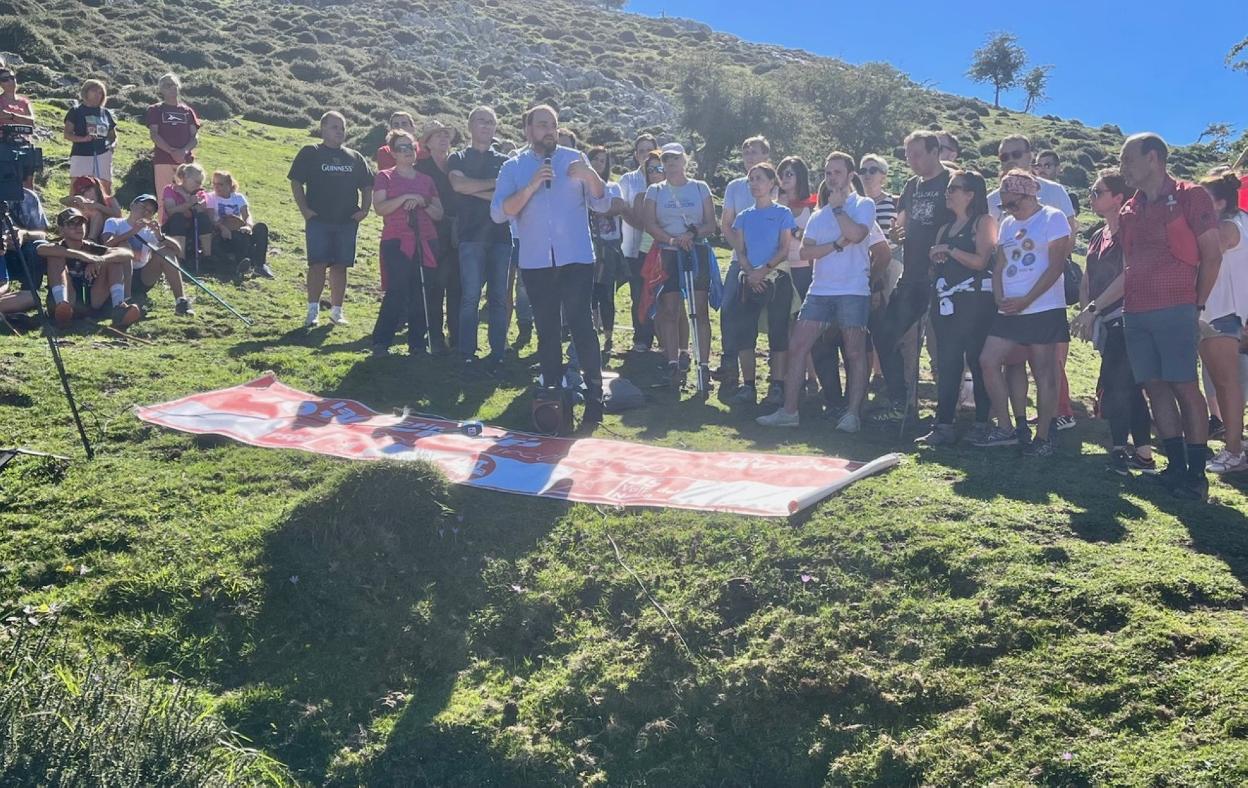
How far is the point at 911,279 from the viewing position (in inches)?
319

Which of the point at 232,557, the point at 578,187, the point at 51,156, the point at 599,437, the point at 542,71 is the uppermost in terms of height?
the point at 542,71

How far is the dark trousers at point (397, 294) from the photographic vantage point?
30.7 feet

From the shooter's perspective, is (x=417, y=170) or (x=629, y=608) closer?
(x=629, y=608)

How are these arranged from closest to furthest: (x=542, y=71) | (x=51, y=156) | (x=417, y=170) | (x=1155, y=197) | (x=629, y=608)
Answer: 1. (x=629, y=608)
2. (x=1155, y=197)
3. (x=417, y=170)
4. (x=51, y=156)
5. (x=542, y=71)

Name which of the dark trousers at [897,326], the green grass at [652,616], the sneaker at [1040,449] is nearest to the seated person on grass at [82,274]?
the green grass at [652,616]

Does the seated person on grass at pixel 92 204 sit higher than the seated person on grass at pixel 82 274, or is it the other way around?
the seated person on grass at pixel 92 204

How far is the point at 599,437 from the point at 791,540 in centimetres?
244

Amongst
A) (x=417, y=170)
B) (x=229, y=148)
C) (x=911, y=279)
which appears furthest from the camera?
(x=229, y=148)

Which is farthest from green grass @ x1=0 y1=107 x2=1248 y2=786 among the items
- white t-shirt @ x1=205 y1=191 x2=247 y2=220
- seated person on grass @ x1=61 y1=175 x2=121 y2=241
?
white t-shirt @ x1=205 y1=191 x2=247 y2=220

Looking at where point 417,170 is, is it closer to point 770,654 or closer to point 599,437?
point 599,437

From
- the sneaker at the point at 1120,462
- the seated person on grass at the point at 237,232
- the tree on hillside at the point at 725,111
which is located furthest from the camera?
the tree on hillside at the point at 725,111

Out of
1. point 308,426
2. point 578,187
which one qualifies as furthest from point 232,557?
point 578,187

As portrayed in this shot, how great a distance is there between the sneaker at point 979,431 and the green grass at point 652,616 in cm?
70

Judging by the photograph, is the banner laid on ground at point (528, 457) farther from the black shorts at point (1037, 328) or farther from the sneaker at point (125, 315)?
the sneaker at point (125, 315)
